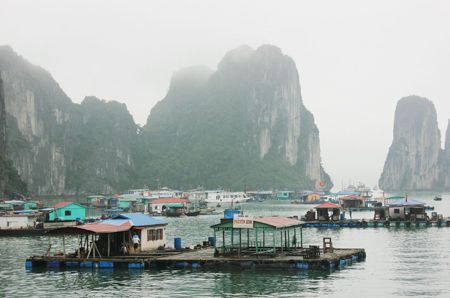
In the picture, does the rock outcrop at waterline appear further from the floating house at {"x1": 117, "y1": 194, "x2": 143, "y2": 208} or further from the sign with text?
the sign with text

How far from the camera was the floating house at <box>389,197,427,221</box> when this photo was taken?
58188mm

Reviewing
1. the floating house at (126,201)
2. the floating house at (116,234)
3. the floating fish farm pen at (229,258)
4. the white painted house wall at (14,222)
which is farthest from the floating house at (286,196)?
the floating fish farm pen at (229,258)

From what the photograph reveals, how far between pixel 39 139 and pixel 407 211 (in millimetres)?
147788

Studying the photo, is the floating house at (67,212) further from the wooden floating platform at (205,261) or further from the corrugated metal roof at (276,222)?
the corrugated metal roof at (276,222)

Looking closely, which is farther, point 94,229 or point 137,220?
point 137,220

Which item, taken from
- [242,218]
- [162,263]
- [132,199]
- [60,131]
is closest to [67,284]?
[162,263]

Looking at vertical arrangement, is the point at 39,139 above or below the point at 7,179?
above

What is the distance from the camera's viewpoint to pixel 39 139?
17825 centimetres

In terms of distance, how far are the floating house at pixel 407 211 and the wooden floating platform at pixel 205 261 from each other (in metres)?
29.5

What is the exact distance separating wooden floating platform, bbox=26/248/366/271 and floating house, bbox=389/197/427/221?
96.8 feet

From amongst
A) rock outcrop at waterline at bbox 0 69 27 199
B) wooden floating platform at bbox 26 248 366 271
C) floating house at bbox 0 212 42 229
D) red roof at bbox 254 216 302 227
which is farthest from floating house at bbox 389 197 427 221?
rock outcrop at waterline at bbox 0 69 27 199

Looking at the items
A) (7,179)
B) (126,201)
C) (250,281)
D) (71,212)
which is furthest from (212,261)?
(7,179)

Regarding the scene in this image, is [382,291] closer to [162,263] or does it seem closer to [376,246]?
[162,263]

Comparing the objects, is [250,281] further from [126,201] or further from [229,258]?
[126,201]
